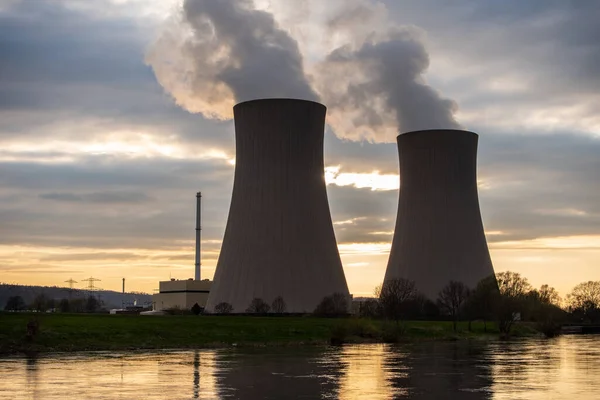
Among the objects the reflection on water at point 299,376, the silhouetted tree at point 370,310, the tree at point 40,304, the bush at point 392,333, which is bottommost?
the reflection on water at point 299,376

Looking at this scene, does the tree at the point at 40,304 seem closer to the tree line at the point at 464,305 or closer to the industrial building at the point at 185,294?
the industrial building at the point at 185,294

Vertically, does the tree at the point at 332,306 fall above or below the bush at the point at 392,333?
above

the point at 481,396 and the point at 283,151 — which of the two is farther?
the point at 283,151

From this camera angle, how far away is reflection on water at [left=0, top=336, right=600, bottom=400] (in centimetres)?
1342

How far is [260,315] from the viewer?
4109 centimetres

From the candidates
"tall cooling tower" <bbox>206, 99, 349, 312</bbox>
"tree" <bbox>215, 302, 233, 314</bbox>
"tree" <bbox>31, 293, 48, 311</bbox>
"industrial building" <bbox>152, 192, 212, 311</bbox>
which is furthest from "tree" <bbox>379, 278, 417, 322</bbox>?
"tree" <bbox>31, 293, 48, 311</bbox>

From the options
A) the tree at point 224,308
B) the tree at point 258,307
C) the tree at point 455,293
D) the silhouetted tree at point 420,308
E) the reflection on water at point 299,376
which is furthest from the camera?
the silhouetted tree at point 420,308

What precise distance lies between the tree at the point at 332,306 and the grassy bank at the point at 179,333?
5170 mm

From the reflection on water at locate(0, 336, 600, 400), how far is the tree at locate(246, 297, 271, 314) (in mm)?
16667

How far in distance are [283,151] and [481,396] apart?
2640cm

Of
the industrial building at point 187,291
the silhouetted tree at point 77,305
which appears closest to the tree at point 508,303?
the industrial building at point 187,291

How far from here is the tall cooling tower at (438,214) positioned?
43500 mm

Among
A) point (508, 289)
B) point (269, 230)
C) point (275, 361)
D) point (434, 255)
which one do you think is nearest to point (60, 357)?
point (275, 361)

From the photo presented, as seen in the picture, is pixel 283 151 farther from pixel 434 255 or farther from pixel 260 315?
pixel 434 255
